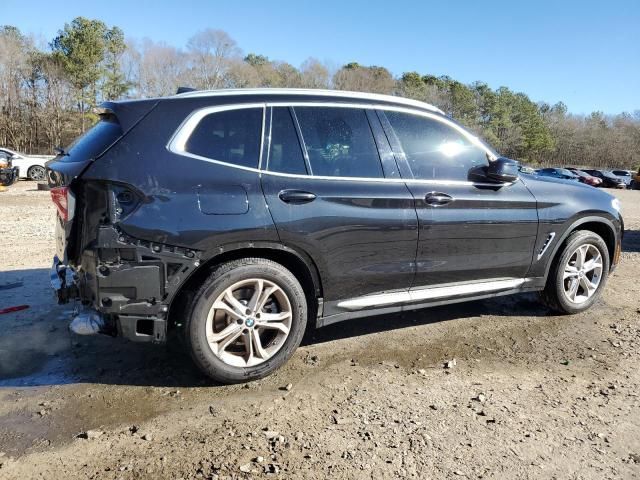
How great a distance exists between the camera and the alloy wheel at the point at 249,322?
10.4 feet

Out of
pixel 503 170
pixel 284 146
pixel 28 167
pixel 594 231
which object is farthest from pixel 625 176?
pixel 284 146

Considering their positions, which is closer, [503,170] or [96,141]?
[96,141]

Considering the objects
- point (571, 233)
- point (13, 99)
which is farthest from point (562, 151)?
point (571, 233)

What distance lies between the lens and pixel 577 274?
15.2ft

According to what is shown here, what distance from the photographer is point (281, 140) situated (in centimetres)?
337

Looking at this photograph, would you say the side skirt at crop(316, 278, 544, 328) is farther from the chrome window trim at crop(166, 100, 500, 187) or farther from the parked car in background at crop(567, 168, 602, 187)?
the parked car in background at crop(567, 168, 602, 187)

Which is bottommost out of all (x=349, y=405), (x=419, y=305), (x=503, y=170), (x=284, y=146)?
(x=349, y=405)

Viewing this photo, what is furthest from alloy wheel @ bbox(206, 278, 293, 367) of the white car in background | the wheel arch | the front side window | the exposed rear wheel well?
the white car in background

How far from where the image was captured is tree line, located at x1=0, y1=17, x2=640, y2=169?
41969 mm

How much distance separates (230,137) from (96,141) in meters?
0.80

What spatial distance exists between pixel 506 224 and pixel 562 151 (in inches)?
3294

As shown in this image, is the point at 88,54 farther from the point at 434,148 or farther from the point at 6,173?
the point at 434,148

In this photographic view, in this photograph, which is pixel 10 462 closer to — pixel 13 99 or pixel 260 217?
pixel 260 217

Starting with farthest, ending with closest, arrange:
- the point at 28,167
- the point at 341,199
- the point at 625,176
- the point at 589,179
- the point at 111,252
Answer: the point at 625,176
the point at 589,179
the point at 28,167
the point at 341,199
the point at 111,252
